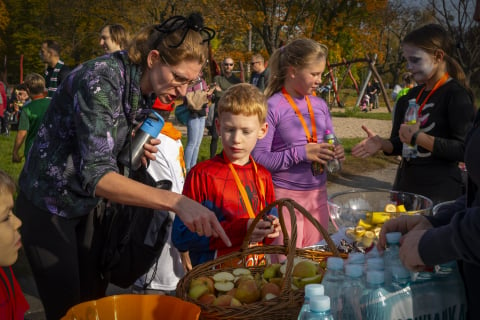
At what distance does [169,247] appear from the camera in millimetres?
3783

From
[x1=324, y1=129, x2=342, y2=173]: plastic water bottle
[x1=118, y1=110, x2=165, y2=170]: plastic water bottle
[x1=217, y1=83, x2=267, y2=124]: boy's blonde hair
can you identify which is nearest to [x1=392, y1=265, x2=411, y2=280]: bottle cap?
[x1=118, y1=110, x2=165, y2=170]: plastic water bottle

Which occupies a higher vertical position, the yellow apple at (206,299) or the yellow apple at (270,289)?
the yellow apple at (270,289)

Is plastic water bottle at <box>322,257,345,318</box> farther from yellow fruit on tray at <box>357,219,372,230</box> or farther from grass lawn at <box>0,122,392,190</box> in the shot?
grass lawn at <box>0,122,392,190</box>

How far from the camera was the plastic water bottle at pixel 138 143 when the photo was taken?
8.05 feet

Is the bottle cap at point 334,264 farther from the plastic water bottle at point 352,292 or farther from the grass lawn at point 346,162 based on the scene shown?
the grass lawn at point 346,162

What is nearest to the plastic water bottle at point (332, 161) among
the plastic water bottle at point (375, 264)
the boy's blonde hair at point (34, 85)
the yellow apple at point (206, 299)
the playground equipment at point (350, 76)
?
the yellow apple at point (206, 299)

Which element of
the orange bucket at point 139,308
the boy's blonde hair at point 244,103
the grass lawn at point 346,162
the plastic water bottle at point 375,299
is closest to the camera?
the plastic water bottle at point 375,299

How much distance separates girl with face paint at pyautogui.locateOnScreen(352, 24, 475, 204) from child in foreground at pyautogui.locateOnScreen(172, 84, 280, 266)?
3.25ft

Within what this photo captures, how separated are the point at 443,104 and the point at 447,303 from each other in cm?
219

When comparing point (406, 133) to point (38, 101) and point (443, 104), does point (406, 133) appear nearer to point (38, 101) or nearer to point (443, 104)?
point (443, 104)

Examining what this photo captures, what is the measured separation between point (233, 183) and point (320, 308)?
1534 millimetres

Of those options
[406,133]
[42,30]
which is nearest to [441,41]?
[406,133]

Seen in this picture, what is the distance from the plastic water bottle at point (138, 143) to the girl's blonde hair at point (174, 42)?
28 cm

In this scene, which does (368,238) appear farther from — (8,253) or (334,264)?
(8,253)
